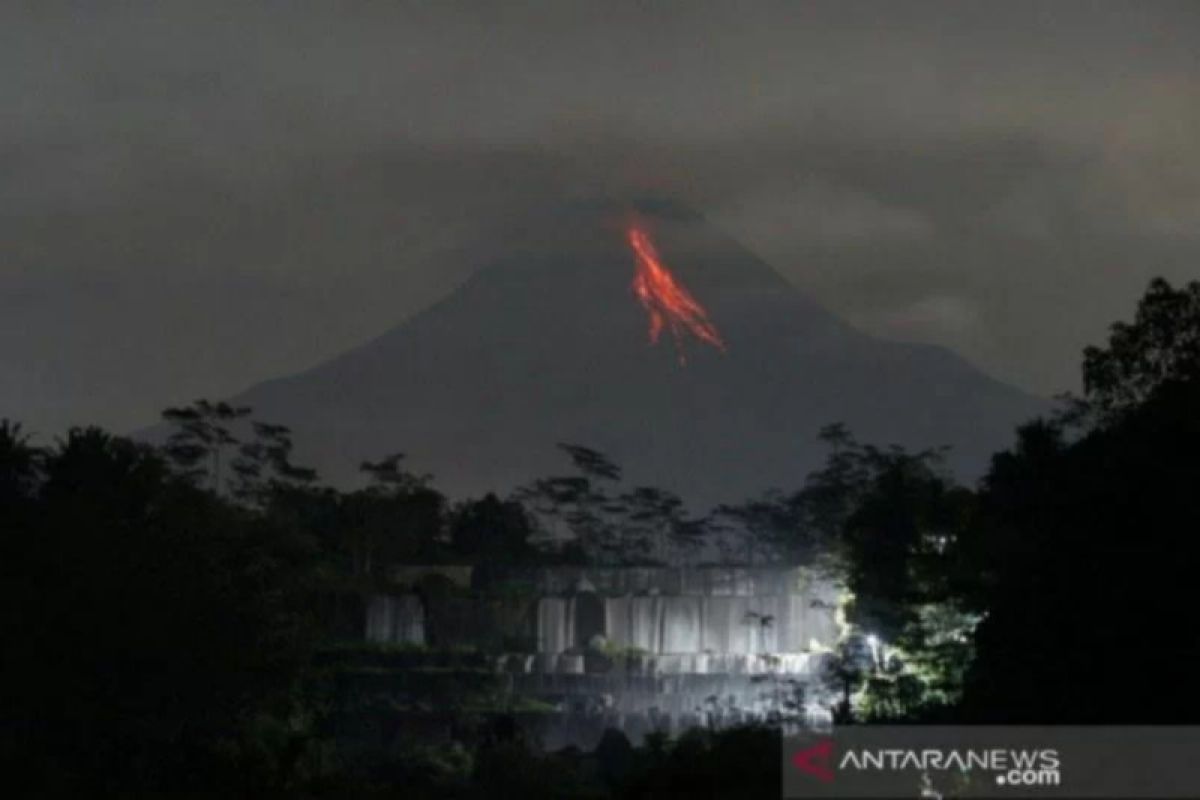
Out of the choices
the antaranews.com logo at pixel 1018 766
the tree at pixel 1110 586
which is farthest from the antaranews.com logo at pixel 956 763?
the tree at pixel 1110 586

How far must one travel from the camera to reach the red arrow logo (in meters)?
18.6

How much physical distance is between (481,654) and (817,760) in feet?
126

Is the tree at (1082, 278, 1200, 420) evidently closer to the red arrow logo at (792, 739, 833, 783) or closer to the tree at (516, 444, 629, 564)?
the red arrow logo at (792, 739, 833, 783)

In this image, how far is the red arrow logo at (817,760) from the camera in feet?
60.9

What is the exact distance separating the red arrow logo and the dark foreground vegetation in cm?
39

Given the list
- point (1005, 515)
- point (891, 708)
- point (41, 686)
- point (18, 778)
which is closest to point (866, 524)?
point (891, 708)

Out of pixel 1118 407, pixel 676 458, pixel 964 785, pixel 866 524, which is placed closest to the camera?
pixel 964 785

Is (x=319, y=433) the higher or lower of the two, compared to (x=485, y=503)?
higher

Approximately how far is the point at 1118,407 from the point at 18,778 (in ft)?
44.1

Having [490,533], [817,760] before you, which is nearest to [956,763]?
[817,760]

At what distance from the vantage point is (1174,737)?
17.3 m

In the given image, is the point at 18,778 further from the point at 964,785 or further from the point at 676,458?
the point at 676,458

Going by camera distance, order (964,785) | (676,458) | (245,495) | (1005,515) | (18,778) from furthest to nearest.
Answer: (676,458) → (245,495) → (1005,515) → (18,778) → (964,785)

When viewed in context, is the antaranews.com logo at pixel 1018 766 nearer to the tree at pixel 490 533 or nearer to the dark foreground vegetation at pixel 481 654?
the dark foreground vegetation at pixel 481 654
